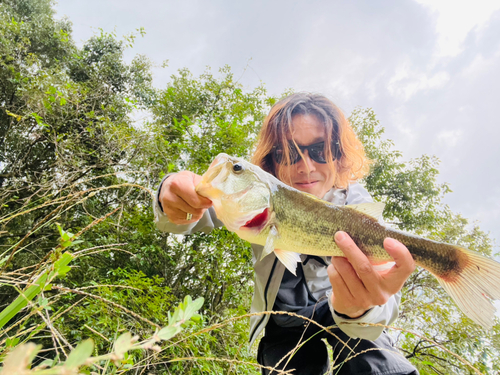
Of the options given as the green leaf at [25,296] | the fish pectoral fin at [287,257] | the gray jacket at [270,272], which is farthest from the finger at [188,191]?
the green leaf at [25,296]

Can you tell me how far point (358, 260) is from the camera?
136cm

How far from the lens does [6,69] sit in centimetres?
794

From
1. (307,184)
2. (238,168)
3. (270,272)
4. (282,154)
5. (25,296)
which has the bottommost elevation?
(25,296)

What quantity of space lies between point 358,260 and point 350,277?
0.15 m

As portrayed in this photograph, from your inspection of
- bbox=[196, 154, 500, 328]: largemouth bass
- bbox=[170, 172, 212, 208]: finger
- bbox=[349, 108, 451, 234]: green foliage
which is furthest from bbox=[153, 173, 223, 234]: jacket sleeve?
bbox=[349, 108, 451, 234]: green foliage

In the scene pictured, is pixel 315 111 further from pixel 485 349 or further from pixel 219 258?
pixel 485 349

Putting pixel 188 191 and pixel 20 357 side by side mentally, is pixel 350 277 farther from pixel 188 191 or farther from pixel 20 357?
pixel 20 357

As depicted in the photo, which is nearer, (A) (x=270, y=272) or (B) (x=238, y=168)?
(B) (x=238, y=168)

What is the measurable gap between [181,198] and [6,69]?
1017cm

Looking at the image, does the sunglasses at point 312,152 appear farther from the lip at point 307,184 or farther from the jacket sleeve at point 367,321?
the jacket sleeve at point 367,321

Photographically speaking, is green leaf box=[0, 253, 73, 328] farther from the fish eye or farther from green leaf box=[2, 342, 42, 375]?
the fish eye

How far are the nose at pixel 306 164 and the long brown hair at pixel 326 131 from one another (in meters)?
0.12

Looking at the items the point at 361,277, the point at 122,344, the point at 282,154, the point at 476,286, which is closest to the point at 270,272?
the point at 361,277

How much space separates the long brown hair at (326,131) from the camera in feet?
8.59
